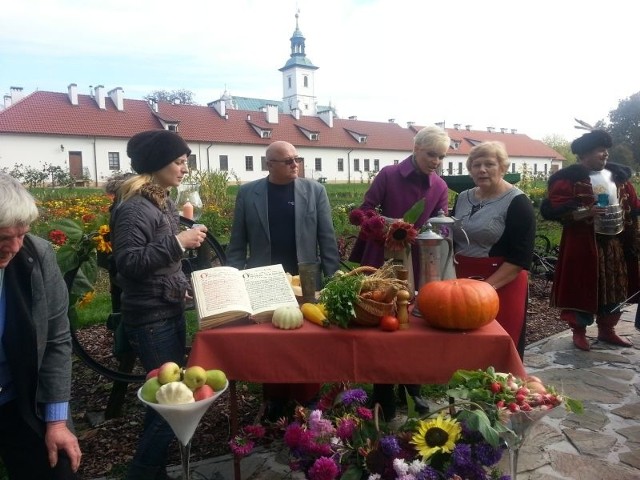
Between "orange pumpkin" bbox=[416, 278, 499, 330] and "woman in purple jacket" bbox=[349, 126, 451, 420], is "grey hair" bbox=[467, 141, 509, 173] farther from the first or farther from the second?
"orange pumpkin" bbox=[416, 278, 499, 330]

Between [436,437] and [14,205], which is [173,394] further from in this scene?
[436,437]

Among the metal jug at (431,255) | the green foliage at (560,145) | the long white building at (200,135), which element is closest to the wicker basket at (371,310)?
the metal jug at (431,255)

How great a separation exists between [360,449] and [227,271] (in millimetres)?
1015

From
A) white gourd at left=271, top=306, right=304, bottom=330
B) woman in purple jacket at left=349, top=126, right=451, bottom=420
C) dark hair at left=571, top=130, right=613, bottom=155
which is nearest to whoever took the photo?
white gourd at left=271, top=306, right=304, bottom=330

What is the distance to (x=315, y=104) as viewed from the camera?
3243 inches

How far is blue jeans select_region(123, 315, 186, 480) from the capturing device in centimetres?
250

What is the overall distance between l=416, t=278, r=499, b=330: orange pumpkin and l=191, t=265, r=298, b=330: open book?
2.06 ft

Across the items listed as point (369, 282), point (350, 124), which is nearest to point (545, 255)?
point (369, 282)

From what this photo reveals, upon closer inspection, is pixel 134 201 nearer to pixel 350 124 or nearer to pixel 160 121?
pixel 160 121

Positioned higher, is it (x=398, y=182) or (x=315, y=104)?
(x=315, y=104)

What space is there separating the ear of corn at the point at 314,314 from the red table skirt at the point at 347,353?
0.04 metres

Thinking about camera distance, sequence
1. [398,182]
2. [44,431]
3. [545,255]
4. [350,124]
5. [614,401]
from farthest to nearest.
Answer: [350,124], [545,255], [614,401], [398,182], [44,431]

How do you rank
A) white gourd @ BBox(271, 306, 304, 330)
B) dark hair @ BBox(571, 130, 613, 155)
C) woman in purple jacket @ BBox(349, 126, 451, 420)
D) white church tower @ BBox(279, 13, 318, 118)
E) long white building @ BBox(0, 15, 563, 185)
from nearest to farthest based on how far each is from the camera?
white gourd @ BBox(271, 306, 304, 330), woman in purple jacket @ BBox(349, 126, 451, 420), dark hair @ BBox(571, 130, 613, 155), long white building @ BBox(0, 15, 563, 185), white church tower @ BBox(279, 13, 318, 118)

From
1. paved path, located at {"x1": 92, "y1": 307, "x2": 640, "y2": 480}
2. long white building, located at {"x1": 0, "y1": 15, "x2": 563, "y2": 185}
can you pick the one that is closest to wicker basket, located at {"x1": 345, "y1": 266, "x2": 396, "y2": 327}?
paved path, located at {"x1": 92, "y1": 307, "x2": 640, "y2": 480}
